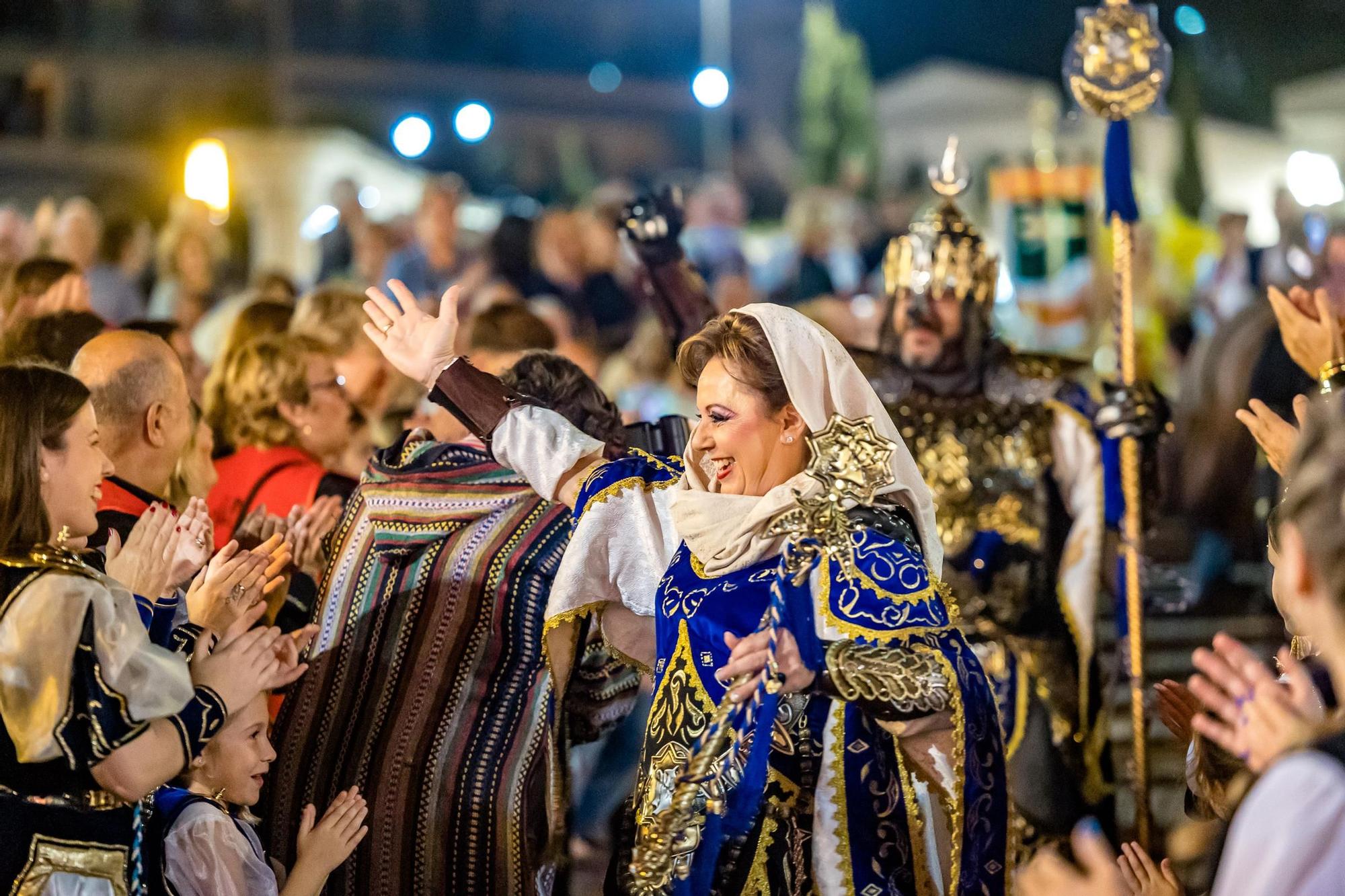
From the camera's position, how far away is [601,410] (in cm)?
461

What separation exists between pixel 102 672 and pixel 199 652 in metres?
0.43

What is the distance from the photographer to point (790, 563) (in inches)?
138

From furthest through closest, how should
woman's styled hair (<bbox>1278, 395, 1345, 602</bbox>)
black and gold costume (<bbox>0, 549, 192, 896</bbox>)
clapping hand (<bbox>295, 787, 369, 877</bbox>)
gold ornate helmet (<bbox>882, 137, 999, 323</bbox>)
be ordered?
gold ornate helmet (<bbox>882, 137, 999, 323</bbox>)
clapping hand (<bbox>295, 787, 369, 877</bbox>)
black and gold costume (<bbox>0, 549, 192, 896</bbox>)
woman's styled hair (<bbox>1278, 395, 1345, 602</bbox>)

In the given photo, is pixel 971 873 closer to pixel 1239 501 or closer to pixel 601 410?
pixel 601 410

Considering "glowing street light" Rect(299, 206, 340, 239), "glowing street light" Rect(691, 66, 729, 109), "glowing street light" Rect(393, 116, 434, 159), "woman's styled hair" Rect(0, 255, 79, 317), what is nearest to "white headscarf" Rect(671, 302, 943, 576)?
"woman's styled hair" Rect(0, 255, 79, 317)

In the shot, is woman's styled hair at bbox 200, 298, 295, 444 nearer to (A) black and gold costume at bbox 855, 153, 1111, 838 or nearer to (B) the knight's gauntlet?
(A) black and gold costume at bbox 855, 153, 1111, 838

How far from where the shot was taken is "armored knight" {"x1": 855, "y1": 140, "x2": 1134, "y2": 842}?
625 cm

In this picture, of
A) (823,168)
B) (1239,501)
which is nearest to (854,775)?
(1239,501)

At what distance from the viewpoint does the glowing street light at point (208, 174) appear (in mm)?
11328

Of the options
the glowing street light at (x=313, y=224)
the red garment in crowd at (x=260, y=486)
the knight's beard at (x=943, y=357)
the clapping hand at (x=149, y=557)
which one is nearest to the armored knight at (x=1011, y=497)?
the knight's beard at (x=943, y=357)

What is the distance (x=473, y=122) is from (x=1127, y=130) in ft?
67.0

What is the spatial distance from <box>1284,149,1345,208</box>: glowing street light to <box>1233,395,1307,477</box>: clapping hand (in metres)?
15.2

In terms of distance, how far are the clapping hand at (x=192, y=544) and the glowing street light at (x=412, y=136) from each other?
2066cm

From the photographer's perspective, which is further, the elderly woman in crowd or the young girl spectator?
the elderly woman in crowd
